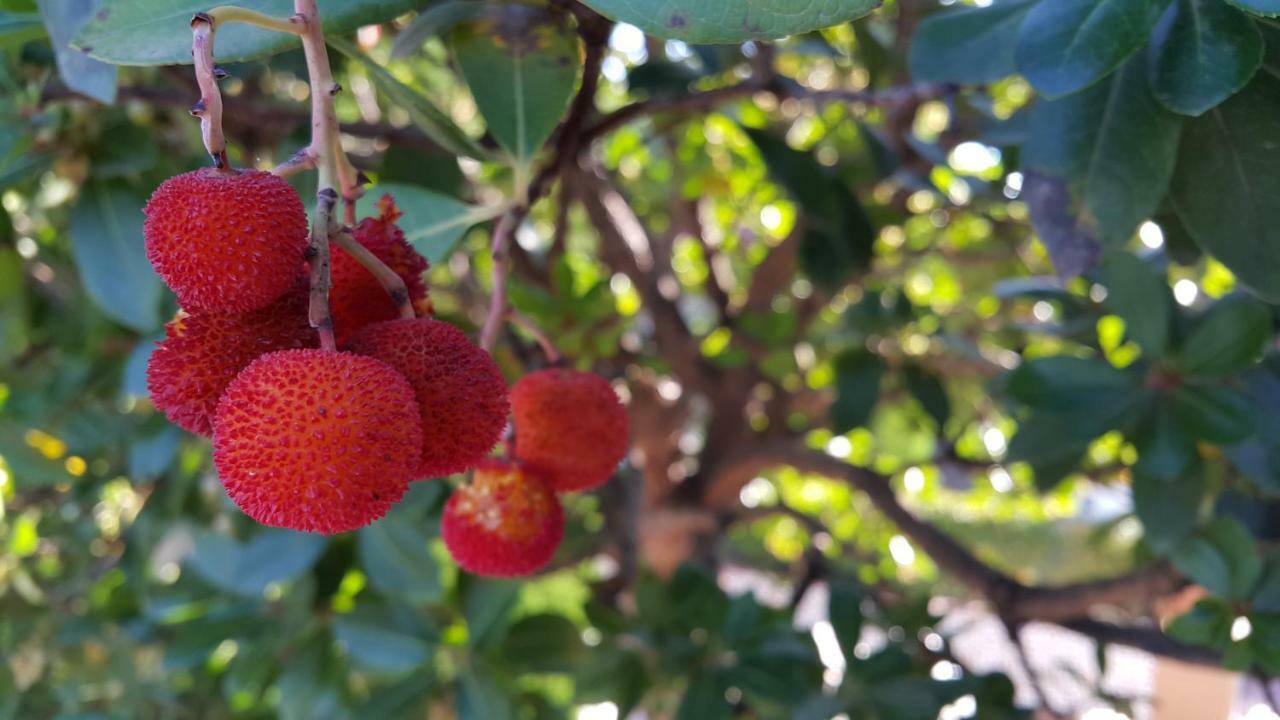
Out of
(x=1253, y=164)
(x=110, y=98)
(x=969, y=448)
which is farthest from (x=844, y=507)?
(x=110, y=98)

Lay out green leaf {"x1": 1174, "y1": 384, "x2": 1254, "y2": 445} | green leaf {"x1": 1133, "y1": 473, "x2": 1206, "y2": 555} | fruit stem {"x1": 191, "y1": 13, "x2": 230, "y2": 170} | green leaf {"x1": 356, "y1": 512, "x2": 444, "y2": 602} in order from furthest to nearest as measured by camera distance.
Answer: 1. green leaf {"x1": 356, "y1": 512, "x2": 444, "y2": 602}
2. green leaf {"x1": 1133, "y1": 473, "x2": 1206, "y2": 555}
3. green leaf {"x1": 1174, "y1": 384, "x2": 1254, "y2": 445}
4. fruit stem {"x1": 191, "y1": 13, "x2": 230, "y2": 170}

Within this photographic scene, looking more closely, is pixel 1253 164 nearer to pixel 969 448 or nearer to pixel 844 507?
pixel 969 448

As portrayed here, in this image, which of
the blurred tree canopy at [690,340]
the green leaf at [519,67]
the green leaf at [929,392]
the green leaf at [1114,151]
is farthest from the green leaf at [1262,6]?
the green leaf at [929,392]

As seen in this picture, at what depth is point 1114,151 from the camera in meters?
0.64

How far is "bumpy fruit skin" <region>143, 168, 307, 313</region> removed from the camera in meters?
0.43

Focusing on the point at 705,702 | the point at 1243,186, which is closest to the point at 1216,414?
the point at 1243,186

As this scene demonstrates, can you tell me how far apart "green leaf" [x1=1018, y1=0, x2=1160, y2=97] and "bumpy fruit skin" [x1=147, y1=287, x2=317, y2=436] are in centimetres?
46

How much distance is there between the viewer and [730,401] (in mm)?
1658

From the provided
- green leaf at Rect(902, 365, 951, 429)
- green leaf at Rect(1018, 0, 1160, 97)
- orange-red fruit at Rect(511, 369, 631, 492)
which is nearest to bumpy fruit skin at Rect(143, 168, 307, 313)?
orange-red fruit at Rect(511, 369, 631, 492)

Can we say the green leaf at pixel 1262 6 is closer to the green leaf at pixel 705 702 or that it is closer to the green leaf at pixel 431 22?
the green leaf at pixel 431 22

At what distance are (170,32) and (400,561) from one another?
0.72 meters

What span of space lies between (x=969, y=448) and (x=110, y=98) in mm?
2078

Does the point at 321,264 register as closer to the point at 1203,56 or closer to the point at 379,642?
the point at 1203,56

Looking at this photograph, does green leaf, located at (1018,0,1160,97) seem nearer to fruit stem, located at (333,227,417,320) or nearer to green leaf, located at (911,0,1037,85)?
green leaf, located at (911,0,1037,85)
